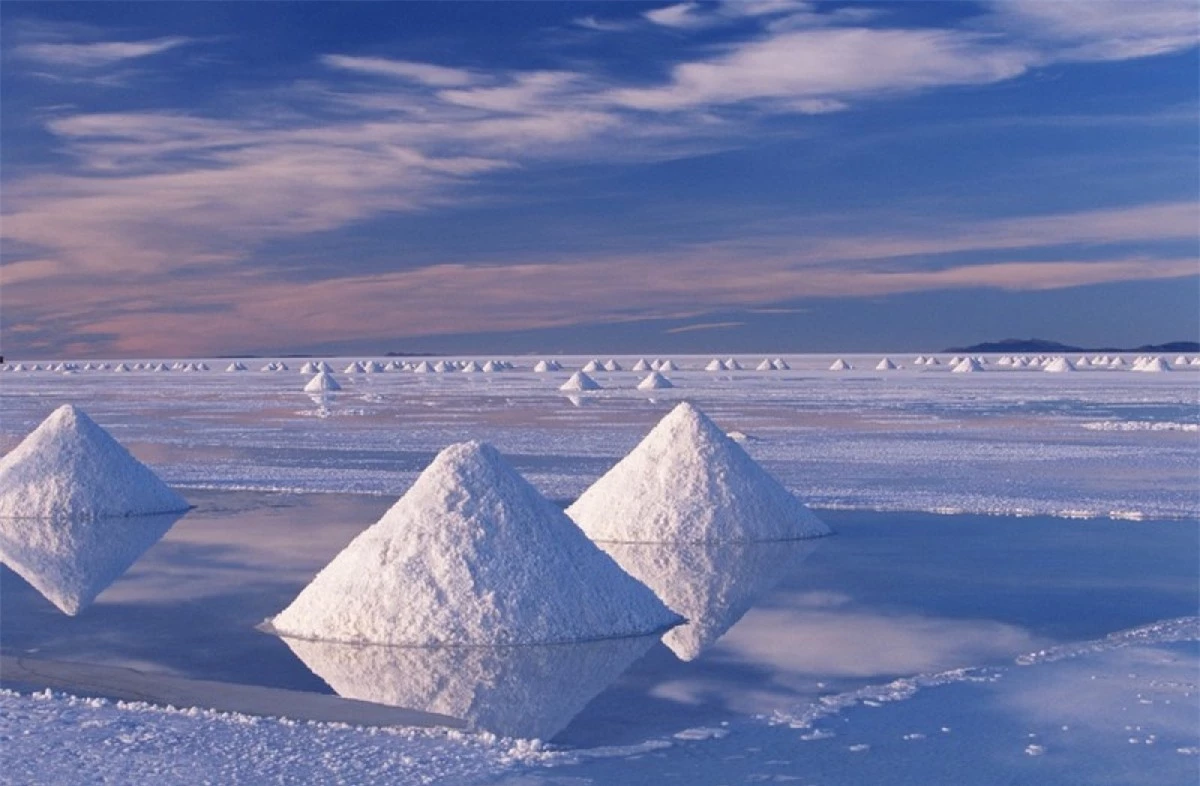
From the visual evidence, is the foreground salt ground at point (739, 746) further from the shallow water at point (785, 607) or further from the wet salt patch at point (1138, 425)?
the wet salt patch at point (1138, 425)

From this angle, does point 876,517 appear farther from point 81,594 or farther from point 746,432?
point 746,432

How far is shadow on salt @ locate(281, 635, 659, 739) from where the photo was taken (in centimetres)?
619

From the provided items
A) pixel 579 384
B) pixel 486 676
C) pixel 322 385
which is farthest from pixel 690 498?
pixel 322 385

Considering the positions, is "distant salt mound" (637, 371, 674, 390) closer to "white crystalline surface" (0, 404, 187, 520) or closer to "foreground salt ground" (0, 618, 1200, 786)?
"white crystalline surface" (0, 404, 187, 520)

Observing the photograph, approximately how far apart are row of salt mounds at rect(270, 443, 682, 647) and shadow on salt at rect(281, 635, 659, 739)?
12 cm

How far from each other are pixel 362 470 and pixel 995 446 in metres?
9.43

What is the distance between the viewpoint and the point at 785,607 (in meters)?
8.59

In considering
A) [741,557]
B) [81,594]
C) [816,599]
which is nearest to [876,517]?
[741,557]

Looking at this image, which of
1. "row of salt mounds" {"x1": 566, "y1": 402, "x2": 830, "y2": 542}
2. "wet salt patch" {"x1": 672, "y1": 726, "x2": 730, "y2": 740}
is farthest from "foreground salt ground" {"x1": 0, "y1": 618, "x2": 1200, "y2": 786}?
"row of salt mounds" {"x1": 566, "y1": 402, "x2": 830, "y2": 542}

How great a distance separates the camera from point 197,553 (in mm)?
10875

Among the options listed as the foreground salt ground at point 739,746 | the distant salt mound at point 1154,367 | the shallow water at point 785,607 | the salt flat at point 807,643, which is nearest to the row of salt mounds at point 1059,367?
the distant salt mound at point 1154,367

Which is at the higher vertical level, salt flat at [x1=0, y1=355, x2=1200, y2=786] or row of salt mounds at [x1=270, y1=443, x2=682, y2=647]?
row of salt mounds at [x1=270, y1=443, x2=682, y2=647]

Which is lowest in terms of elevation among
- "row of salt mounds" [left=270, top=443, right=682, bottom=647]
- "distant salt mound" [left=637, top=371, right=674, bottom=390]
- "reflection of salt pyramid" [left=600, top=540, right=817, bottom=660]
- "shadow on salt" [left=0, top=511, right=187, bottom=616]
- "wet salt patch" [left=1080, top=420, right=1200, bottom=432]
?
"distant salt mound" [left=637, top=371, right=674, bottom=390]

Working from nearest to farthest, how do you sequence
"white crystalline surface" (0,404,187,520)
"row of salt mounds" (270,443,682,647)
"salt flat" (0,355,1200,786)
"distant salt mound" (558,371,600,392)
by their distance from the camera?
1. "salt flat" (0,355,1200,786)
2. "row of salt mounds" (270,443,682,647)
3. "white crystalline surface" (0,404,187,520)
4. "distant salt mound" (558,371,600,392)
